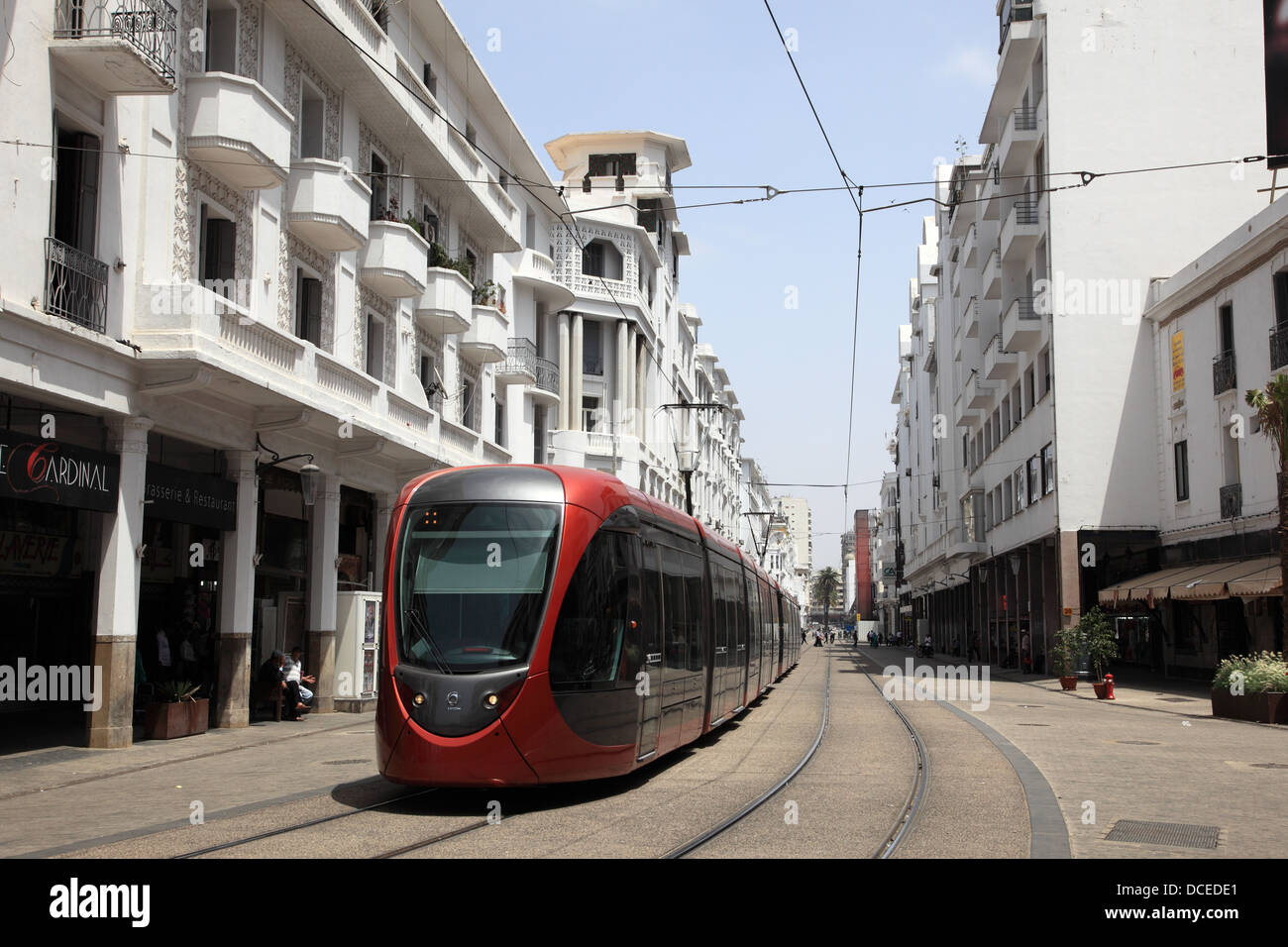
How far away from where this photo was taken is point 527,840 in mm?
8969

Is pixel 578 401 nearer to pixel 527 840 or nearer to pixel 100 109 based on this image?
pixel 100 109

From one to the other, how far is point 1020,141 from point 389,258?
24.4m

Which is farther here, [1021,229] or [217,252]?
[1021,229]

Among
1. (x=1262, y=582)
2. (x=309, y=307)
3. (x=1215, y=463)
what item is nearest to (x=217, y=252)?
(x=309, y=307)

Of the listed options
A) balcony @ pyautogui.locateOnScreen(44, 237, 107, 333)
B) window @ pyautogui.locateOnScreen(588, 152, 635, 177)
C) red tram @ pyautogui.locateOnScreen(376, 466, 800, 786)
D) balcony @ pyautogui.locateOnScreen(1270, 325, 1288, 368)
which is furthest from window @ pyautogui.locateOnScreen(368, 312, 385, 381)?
window @ pyautogui.locateOnScreen(588, 152, 635, 177)

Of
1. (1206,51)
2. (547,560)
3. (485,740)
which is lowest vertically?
(485,740)

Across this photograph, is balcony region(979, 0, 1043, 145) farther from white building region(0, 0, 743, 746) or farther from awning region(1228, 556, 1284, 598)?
awning region(1228, 556, 1284, 598)

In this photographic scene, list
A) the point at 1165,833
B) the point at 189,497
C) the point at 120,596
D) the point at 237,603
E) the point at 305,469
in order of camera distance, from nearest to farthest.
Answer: the point at 1165,833
the point at 120,596
the point at 189,497
the point at 237,603
the point at 305,469

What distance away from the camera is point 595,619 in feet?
36.6

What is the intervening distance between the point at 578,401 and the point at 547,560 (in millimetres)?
32712

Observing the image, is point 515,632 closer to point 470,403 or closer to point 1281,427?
point 1281,427

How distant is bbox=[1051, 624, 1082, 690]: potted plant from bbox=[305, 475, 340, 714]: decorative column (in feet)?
63.7

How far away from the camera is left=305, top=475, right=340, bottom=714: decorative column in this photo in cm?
2234
